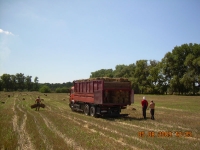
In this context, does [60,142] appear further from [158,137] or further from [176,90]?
[176,90]

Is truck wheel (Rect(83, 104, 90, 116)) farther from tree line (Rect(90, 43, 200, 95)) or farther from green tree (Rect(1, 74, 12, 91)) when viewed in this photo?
green tree (Rect(1, 74, 12, 91))

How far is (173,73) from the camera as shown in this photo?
76.3 meters

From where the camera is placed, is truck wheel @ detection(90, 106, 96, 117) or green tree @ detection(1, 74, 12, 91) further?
green tree @ detection(1, 74, 12, 91)

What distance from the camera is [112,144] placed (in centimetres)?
1037

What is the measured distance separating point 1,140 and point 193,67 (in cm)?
6638

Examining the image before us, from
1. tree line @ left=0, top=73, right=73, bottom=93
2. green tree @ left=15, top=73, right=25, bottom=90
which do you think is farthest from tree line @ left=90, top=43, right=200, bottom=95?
green tree @ left=15, top=73, right=25, bottom=90

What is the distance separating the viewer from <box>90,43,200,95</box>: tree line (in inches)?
2694

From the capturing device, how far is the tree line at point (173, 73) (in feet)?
225

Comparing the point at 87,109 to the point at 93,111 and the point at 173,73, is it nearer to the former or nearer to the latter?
the point at 93,111

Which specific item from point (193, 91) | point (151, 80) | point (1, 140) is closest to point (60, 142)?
point (1, 140)
